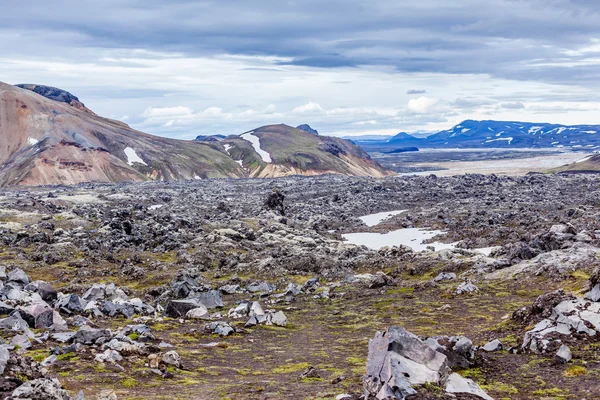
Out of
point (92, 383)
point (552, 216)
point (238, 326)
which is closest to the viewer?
point (92, 383)

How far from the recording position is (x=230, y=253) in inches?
2638

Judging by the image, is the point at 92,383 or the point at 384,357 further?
the point at 92,383

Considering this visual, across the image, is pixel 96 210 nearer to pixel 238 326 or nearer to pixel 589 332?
pixel 238 326

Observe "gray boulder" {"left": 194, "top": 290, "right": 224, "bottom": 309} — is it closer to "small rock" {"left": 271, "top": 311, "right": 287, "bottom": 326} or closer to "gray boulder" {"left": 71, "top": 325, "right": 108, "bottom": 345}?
"small rock" {"left": 271, "top": 311, "right": 287, "bottom": 326}

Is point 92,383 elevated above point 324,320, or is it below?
above

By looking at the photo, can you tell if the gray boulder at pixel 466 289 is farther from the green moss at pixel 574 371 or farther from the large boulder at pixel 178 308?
the green moss at pixel 574 371

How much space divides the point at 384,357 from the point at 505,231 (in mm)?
65304

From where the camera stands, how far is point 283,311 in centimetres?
4269

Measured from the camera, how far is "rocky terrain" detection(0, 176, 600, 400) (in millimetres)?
20625

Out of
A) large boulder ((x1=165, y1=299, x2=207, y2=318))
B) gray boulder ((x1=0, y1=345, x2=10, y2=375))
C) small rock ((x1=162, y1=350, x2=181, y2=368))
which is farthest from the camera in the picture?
large boulder ((x1=165, y1=299, x2=207, y2=318))

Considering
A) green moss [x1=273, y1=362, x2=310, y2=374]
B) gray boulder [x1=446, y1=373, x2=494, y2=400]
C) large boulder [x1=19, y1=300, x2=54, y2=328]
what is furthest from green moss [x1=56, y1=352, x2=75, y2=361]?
gray boulder [x1=446, y1=373, x2=494, y2=400]

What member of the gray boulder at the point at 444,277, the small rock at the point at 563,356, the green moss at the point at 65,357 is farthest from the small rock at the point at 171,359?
the gray boulder at the point at 444,277

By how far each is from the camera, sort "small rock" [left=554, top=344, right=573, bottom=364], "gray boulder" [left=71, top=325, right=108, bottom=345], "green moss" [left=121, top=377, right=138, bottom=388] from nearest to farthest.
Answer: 1. "green moss" [left=121, top=377, right=138, bottom=388]
2. "small rock" [left=554, top=344, right=573, bottom=364]
3. "gray boulder" [left=71, top=325, right=108, bottom=345]

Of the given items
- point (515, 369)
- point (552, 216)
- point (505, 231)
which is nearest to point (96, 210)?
point (505, 231)
